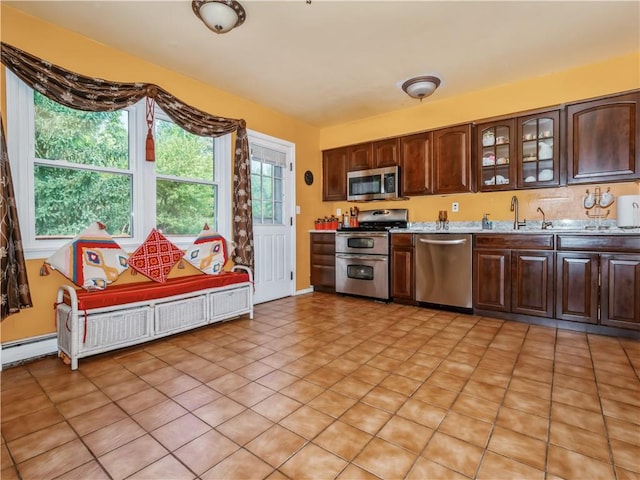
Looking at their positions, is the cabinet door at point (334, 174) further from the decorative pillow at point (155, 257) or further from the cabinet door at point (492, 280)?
the decorative pillow at point (155, 257)

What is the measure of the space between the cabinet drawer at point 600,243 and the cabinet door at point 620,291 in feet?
0.20

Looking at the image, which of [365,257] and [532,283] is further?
[365,257]

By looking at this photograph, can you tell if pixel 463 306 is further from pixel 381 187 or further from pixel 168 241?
pixel 168 241

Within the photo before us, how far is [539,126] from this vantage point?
3424mm

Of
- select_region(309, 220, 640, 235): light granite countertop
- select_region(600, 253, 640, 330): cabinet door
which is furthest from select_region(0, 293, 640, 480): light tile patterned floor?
select_region(309, 220, 640, 235): light granite countertop

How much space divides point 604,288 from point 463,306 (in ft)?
3.98

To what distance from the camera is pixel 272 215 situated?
4.43 metres

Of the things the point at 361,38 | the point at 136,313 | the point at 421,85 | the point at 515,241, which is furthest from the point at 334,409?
the point at 421,85

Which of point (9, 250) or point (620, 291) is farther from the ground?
point (9, 250)

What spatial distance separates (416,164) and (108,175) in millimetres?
3432

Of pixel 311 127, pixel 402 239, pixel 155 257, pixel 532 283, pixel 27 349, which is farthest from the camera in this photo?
pixel 311 127

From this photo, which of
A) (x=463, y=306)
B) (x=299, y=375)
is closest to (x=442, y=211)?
(x=463, y=306)

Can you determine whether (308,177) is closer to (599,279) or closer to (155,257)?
(155,257)

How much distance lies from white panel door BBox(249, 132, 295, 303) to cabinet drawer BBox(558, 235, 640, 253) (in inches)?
124
